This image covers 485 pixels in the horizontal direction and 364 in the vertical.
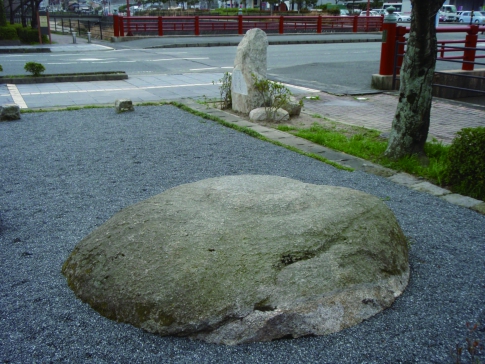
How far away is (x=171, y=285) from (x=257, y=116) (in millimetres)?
6126

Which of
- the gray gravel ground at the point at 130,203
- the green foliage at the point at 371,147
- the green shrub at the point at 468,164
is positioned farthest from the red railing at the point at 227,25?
the green shrub at the point at 468,164

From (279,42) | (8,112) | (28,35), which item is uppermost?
(28,35)

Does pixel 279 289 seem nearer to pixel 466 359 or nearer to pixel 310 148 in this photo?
pixel 466 359

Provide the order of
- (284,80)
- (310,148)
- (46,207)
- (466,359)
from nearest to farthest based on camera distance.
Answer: (466,359) < (46,207) < (310,148) < (284,80)

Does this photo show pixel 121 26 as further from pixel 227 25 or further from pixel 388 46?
pixel 388 46

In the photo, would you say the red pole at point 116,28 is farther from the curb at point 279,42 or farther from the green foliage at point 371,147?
the green foliage at point 371,147

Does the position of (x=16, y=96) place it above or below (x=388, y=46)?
below

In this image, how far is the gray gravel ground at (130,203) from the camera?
9.04 feet

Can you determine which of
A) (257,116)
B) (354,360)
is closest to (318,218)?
(354,360)

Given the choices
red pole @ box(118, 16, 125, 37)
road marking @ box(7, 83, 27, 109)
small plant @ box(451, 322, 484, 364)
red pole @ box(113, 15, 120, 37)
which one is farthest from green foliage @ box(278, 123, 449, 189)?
red pole @ box(113, 15, 120, 37)

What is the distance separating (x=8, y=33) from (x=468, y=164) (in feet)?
80.8

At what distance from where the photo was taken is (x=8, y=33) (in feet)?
79.8

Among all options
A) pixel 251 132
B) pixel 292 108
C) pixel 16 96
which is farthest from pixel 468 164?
pixel 16 96

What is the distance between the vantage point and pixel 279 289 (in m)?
2.93
